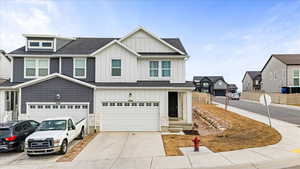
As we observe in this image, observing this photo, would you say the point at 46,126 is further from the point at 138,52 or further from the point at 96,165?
the point at 138,52

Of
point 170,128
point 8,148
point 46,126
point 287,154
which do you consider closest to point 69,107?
point 46,126

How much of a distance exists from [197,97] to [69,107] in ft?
88.2

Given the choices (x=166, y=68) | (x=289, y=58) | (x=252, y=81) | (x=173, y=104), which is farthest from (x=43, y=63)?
A: (x=252, y=81)

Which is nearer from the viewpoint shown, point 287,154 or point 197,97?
point 287,154

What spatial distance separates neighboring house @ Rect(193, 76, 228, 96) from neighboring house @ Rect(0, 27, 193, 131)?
6475 cm

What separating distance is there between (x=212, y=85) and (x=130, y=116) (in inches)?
2747

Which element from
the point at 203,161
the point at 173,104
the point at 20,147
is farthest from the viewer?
the point at 173,104

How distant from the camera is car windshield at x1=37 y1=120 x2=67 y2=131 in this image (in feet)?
35.7

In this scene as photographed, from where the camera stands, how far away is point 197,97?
37.8m

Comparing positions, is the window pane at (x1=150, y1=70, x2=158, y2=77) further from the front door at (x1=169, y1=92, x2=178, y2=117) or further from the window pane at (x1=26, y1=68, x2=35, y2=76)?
the window pane at (x1=26, y1=68, x2=35, y2=76)

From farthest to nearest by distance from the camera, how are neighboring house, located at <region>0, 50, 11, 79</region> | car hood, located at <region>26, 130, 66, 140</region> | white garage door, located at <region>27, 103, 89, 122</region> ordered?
neighboring house, located at <region>0, 50, 11, 79</region>
white garage door, located at <region>27, 103, 89, 122</region>
car hood, located at <region>26, 130, 66, 140</region>

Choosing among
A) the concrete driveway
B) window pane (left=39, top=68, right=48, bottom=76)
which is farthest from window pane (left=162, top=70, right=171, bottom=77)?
window pane (left=39, top=68, right=48, bottom=76)

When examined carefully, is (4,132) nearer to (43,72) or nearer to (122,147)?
(122,147)

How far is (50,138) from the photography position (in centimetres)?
965
